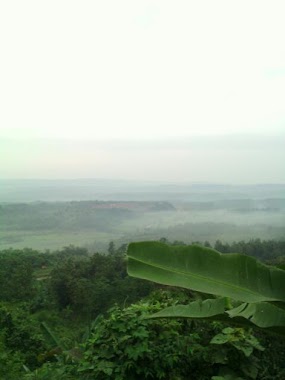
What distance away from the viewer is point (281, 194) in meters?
7.47

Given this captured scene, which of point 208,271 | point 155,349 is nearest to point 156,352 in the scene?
point 155,349

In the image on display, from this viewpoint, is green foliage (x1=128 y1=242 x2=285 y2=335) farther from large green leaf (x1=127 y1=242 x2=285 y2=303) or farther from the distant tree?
the distant tree

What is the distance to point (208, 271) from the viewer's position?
221 cm

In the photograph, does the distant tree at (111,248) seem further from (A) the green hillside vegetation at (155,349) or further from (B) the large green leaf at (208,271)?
(B) the large green leaf at (208,271)

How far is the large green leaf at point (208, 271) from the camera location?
214cm

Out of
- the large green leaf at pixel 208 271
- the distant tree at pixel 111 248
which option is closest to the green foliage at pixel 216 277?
the large green leaf at pixel 208 271

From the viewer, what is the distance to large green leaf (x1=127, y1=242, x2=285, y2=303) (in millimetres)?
2145

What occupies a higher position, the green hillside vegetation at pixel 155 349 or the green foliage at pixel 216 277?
the green foliage at pixel 216 277

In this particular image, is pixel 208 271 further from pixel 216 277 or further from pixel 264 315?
pixel 264 315

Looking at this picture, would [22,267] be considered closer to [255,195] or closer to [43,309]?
[43,309]

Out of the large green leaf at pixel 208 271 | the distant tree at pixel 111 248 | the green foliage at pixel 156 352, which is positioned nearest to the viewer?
the large green leaf at pixel 208 271

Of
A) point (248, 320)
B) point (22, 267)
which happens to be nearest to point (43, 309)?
point (22, 267)

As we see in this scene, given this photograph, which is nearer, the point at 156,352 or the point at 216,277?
the point at 216,277

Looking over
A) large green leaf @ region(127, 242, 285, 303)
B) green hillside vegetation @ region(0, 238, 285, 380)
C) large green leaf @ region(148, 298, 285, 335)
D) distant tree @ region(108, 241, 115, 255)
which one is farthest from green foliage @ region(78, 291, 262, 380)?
distant tree @ region(108, 241, 115, 255)
